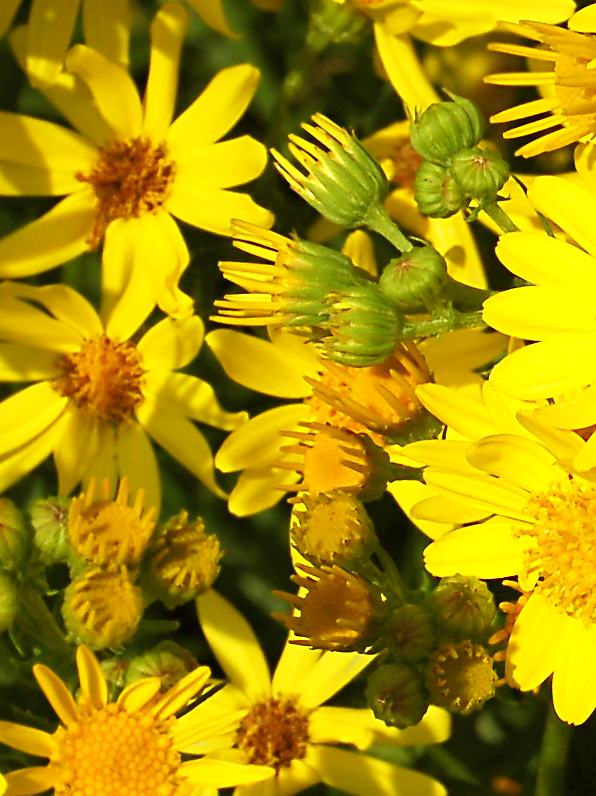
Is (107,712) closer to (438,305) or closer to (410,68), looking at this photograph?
(438,305)

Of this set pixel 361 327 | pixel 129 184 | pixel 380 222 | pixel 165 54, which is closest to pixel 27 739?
pixel 361 327

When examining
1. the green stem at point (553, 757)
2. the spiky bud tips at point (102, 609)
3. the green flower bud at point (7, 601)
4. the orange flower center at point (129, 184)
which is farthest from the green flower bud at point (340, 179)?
the green stem at point (553, 757)

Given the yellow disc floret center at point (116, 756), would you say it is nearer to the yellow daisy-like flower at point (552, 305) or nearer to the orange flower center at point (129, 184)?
the yellow daisy-like flower at point (552, 305)

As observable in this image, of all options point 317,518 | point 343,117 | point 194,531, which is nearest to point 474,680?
point 317,518

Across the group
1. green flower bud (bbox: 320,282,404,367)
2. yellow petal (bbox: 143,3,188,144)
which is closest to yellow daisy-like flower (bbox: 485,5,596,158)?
green flower bud (bbox: 320,282,404,367)

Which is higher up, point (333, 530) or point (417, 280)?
point (417, 280)

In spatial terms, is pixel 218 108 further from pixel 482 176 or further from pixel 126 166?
pixel 482 176
